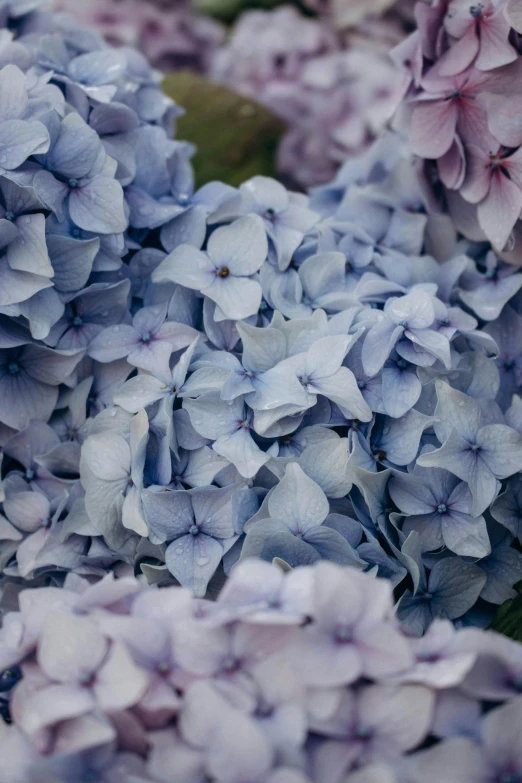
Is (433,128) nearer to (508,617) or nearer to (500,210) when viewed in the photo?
(500,210)

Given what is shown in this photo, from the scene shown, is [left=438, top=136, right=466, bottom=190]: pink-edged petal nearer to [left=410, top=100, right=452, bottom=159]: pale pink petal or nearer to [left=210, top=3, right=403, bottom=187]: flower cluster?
[left=410, top=100, right=452, bottom=159]: pale pink petal

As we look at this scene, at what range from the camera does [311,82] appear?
1.28 meters

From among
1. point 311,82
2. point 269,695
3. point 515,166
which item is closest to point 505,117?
point 515,166

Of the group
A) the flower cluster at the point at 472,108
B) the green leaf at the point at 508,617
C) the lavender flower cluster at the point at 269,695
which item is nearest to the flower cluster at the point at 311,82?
the flower cluster at the point at 472,108

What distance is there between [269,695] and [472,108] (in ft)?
1.64

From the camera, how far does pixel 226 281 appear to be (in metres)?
0.63

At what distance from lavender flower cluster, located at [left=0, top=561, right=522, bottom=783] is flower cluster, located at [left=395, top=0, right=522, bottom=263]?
39cm

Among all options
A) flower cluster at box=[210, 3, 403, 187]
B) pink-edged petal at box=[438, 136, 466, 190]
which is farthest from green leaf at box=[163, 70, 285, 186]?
pink-edged petal at box=[438, 136, 466, 190]

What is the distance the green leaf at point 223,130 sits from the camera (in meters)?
1.06

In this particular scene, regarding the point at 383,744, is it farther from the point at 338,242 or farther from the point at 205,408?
the point at 338,242

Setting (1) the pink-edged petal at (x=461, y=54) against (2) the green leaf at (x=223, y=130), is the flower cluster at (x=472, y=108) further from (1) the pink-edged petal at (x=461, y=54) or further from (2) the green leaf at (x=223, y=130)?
(2) the green leaf at (x=223, y=130)

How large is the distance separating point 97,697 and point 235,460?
19 centimetres

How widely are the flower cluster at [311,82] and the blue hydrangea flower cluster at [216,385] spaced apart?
1.70 ft

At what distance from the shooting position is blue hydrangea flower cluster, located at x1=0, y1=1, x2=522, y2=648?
0.56m
